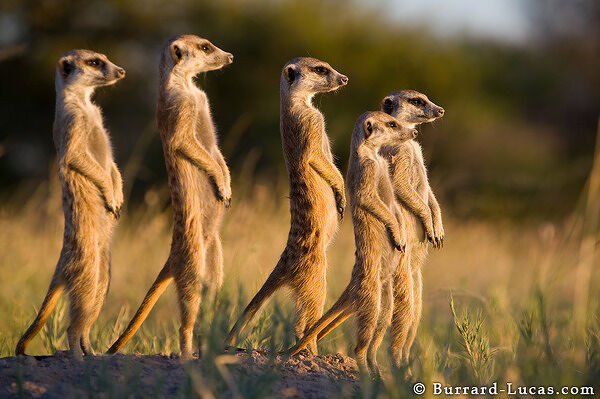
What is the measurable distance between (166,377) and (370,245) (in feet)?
3.98

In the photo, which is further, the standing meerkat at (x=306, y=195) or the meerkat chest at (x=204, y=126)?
the meerkat chest at (x=204, y=126)

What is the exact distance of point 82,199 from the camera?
399 centimetres

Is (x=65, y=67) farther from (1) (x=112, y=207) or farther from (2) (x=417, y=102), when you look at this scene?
(2) (x=417, y=102)

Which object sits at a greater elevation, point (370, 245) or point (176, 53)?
point (176, 53)

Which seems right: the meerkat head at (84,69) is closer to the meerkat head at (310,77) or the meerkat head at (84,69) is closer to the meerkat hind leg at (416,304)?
the meerkat head at (310,77)

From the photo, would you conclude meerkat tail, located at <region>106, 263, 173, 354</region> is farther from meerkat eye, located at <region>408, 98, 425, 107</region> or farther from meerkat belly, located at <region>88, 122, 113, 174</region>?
meerkat eye, located at <region>408, 98, 425, 107</region>

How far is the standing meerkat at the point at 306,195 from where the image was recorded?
4.23m

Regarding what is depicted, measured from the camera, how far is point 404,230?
13.9ft

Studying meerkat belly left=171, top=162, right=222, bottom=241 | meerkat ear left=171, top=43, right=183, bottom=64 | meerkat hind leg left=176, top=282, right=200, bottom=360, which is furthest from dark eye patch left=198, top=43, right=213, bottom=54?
meerkat hind leg left=176, top=282, right=200, bottom=360

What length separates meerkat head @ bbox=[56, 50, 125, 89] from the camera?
411 cm

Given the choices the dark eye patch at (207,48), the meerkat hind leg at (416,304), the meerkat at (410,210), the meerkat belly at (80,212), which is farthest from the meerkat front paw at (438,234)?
the meerkat belly at (80,212)

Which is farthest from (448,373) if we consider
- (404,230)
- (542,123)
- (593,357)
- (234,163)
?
(542,123)

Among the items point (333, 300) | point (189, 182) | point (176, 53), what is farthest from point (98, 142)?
point (333, 300)

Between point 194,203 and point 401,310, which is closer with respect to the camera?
point 194,203
